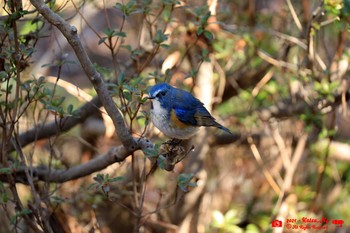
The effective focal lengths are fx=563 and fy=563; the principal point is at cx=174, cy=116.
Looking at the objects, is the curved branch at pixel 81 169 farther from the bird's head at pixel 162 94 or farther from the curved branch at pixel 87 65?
the bird's head at pixel 162 94

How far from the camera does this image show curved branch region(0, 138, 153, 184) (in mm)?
3197

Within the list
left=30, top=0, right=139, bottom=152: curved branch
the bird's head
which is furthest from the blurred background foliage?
left=30, top=0, right=139, bottom=152: curved branch

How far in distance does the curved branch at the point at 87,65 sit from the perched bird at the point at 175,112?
0.37 meters

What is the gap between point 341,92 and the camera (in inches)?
182

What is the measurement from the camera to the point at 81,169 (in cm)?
369

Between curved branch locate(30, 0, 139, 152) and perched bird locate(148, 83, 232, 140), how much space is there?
372 mm

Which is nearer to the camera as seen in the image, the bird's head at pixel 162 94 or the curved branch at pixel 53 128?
the bird's head at pixel 162 94

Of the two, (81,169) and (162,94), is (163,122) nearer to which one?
(162,94)

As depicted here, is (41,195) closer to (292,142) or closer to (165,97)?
(165,97)

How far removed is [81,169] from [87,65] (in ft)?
3.77

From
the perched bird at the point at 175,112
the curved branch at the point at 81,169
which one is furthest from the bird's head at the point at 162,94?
the curved branch at the point at 81,169

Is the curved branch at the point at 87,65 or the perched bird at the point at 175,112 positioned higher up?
the curved branch at the point at 87,65

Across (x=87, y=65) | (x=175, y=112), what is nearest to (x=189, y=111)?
(x=175, y=112)

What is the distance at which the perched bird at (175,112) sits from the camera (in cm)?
344
